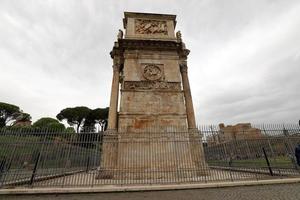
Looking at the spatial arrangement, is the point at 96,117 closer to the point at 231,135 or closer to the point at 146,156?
the point at 146,156

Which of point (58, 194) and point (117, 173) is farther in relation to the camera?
point (117, 173)

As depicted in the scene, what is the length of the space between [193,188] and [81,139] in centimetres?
553

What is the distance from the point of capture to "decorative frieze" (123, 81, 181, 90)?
12039 mm

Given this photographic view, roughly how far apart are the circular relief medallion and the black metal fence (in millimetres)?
4300

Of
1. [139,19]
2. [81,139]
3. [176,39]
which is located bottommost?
[81,139]

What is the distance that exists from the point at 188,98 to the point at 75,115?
41713mm

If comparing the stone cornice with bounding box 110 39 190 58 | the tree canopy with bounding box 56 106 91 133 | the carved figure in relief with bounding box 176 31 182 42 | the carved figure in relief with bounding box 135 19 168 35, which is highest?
the tree canopy with bounding box 56 106 91 133

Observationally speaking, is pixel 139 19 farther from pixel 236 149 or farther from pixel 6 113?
pixel 6 113

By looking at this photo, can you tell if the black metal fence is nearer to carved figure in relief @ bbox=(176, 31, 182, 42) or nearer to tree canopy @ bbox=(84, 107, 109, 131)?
carved figure in relief @ bbox=(176, 31, 182, 42)

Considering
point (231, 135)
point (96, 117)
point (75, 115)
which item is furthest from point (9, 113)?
point (231, 135)

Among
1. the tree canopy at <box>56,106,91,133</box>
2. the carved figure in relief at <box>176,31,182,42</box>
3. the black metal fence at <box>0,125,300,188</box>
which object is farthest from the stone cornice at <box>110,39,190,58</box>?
the tree canopy at <box>56,106,91,133</box>

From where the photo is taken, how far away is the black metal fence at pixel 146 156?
8.03m

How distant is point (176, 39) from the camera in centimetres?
1442

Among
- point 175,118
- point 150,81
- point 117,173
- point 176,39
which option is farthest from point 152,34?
point 117,173
